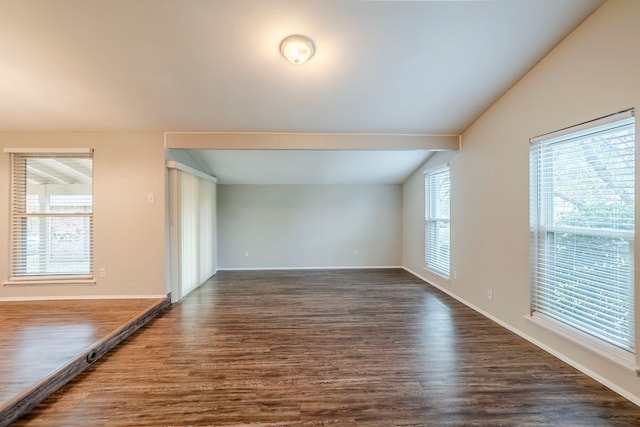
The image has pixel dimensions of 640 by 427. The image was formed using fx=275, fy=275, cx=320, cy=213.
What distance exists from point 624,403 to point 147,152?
5.02 m

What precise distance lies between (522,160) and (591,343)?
1.61m

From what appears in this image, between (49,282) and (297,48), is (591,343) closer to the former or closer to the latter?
(297,48)

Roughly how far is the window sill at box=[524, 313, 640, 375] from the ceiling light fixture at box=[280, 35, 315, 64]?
122 inches

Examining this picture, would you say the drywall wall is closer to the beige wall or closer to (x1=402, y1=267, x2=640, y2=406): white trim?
(x1=402, y1=267, x2=640, y2=406): white trim

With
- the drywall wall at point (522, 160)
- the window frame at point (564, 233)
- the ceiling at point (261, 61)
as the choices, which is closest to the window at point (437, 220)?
the drywall wall at point (522, 160)

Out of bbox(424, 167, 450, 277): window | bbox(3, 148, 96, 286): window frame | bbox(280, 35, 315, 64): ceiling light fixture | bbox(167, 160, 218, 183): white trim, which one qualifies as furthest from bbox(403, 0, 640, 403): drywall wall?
bbox(3, 148, 96, 286): window frame

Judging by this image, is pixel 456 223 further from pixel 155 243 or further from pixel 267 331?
pixel 155 243

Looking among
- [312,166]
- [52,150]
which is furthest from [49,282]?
[312,166]

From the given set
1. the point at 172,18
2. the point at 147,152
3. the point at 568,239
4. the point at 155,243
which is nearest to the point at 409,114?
the point at 568,239

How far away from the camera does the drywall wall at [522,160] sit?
73.4 inches

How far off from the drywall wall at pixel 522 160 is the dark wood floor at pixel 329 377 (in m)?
0.22

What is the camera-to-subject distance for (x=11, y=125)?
11.2ft

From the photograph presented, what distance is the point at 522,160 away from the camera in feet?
8.79

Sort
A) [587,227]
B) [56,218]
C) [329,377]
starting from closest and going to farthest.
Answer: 1. [329,377]
2. [587,227]
3. [56,218]
